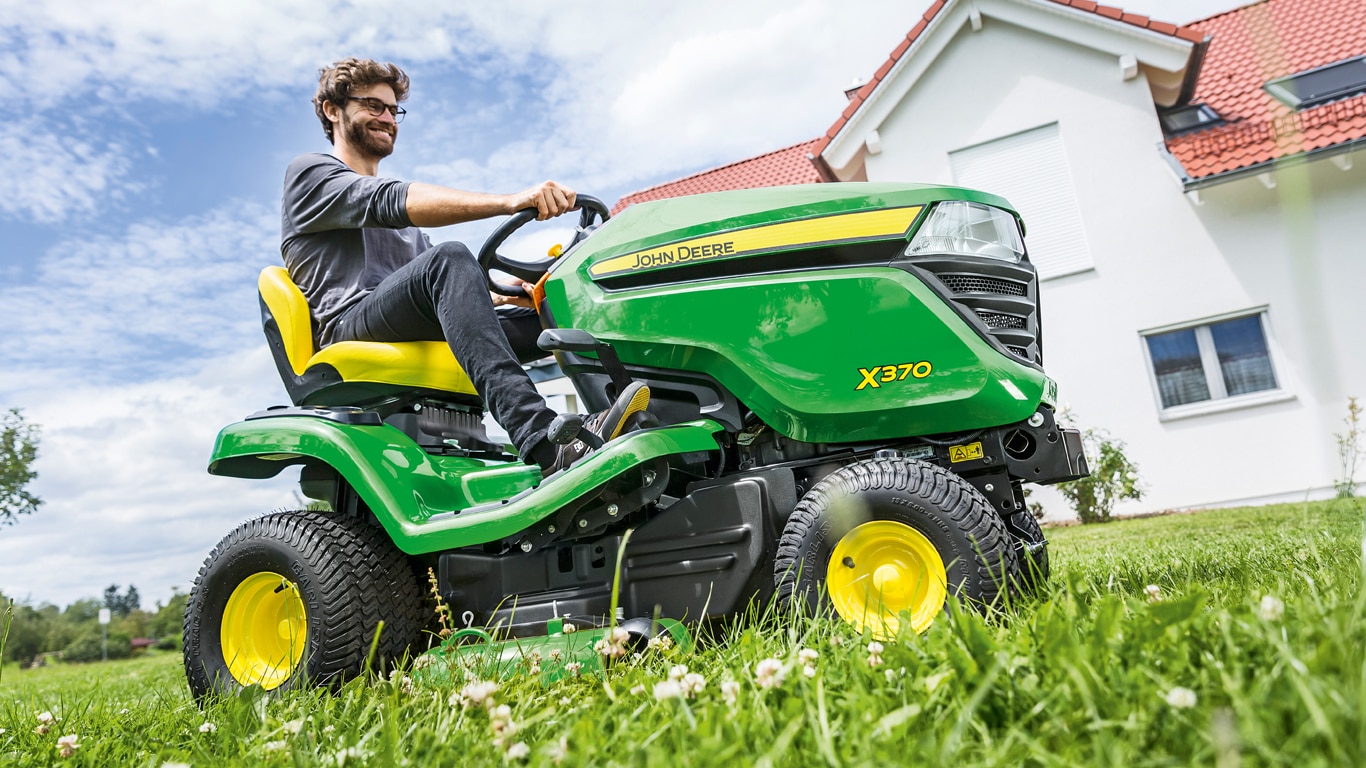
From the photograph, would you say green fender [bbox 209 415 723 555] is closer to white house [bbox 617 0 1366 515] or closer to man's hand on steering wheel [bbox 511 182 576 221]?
man's hand on steering wheel [bbox 511 182 576 221]

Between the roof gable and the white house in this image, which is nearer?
the white house

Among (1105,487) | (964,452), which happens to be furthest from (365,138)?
(1105,487)

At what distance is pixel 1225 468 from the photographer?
8422 mm

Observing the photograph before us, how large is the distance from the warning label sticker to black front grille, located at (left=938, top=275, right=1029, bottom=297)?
382 mm

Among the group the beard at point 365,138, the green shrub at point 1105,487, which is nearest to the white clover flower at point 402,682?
the beard at point 365,138

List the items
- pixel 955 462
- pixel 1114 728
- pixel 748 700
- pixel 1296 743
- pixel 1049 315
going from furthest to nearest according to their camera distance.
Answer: pixel 1049 315, pixel 955 462, pixel 748 700, pixel 1114 728, pixel 1296 743

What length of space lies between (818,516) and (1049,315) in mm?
8151

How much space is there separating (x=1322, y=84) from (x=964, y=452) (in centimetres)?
977

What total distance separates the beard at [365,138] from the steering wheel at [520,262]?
75cm

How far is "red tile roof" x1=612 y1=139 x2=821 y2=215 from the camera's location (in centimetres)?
1184

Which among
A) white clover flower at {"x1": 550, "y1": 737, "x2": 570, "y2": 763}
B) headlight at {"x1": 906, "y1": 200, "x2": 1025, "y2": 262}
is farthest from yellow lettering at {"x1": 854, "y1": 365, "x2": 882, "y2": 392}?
white clover flower at {"x1": 550, "y1": 737, "x2": 570, "y2": 763}

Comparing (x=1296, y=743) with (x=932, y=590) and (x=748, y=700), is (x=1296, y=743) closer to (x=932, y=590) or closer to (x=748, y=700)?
(x=748, y=700)

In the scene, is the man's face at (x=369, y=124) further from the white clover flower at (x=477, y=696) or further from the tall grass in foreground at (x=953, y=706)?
the white clover flower at (x=477, y=696)

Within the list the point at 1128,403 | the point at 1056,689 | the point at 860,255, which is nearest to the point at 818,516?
the point at 860,255
